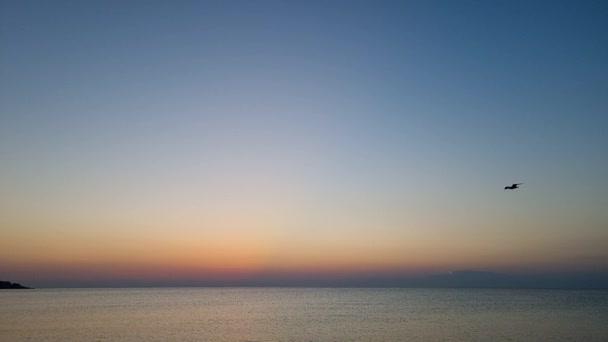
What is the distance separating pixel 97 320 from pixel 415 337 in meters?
46.5

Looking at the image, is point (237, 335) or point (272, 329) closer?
point (237, 335)

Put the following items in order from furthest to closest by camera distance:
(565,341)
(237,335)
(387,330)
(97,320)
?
(97,320)
(387,330)
(237,335)
(565,341)

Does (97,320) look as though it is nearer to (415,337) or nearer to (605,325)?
(415,337)

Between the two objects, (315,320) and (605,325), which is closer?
(605,325)

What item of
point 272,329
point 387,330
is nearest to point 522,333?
point 387,330

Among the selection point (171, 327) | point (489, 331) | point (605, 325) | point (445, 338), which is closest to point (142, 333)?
point (171, 327)

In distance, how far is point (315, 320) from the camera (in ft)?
245

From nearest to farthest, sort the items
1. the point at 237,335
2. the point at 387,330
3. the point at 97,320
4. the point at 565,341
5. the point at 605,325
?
the point at 565,341
the point at 237,335
the point at 387,330
the point at 605,325
the point at 97,320

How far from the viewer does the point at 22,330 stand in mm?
58844

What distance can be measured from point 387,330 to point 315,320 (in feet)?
55.1

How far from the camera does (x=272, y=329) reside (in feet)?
204

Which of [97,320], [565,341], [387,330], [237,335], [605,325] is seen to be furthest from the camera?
[97,320]

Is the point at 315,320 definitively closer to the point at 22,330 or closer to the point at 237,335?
the point at 237,335

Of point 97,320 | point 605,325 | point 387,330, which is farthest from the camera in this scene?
point 97,320
